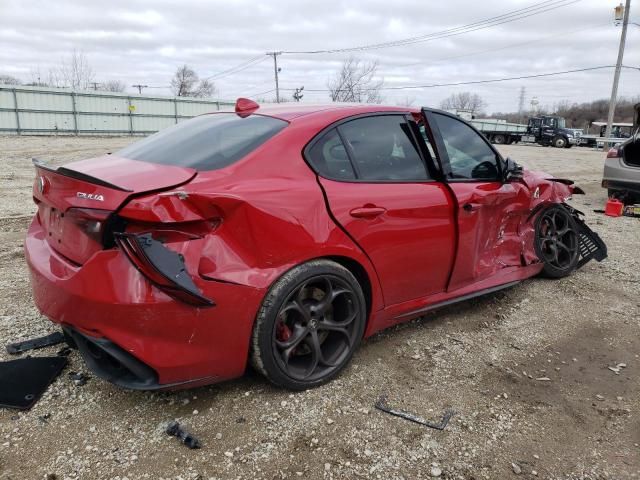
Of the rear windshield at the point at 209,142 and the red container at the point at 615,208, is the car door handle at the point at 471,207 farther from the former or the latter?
the red container at the point at 615,208

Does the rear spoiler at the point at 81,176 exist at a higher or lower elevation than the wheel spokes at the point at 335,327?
higher

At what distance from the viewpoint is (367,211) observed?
2848 mm

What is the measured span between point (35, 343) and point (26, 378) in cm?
42

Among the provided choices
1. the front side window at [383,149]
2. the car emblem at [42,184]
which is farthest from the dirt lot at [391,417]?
the front side window at [383,149]

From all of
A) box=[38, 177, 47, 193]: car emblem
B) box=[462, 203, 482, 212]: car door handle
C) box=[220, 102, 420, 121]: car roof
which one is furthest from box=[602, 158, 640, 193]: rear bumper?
box=[38, 177, 47, 193]: car emblem

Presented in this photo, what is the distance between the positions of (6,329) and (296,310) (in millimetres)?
2143

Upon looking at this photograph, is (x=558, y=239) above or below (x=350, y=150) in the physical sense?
below

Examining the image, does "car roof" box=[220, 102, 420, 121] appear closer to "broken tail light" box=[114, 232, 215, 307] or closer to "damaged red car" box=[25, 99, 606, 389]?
"damaged red car" box=[25, 99, 606, 389]

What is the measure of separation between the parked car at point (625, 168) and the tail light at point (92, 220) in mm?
8212

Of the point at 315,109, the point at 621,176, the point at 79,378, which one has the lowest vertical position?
the point at 79,378

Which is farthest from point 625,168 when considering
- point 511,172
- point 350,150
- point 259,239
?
point 259,239

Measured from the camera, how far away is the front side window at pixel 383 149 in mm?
2961

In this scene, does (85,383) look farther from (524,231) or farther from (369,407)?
(524,231)

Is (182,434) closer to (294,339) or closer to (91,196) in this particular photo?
(294,339)
